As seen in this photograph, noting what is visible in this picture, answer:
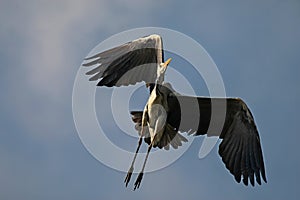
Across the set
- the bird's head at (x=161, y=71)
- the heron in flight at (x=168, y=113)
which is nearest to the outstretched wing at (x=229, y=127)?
the heron in flight at (x=168, y=113)

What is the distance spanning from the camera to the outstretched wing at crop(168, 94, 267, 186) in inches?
550

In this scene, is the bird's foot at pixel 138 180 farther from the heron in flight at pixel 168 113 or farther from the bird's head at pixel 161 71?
the bird's head at pixel 161 71

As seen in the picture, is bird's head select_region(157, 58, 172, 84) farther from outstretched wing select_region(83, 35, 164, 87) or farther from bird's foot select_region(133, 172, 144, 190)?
bird's foot select_region(133, 172, 144, 190)

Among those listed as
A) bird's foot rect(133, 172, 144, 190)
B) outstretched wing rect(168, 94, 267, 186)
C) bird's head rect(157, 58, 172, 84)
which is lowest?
bird's foot rect(133, 172, 144, 190)

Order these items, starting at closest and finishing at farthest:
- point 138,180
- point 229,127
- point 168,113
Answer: point 138,180 → point 168,113 → point 229,127

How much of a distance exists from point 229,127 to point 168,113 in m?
1.91

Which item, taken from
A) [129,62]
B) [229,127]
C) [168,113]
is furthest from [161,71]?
[229,127]

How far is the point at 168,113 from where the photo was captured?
13.6 metres

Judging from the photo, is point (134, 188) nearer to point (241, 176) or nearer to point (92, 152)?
point (92, 152)

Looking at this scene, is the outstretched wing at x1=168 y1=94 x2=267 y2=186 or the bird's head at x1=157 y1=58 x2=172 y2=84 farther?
the outstretched wing at x1=168 y1=94 x2=267 y2=186

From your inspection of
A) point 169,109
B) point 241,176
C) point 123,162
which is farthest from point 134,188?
point 241,176

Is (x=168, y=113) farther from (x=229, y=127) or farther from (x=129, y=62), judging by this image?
(x=229, y=127)

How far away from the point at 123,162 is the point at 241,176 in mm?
3006

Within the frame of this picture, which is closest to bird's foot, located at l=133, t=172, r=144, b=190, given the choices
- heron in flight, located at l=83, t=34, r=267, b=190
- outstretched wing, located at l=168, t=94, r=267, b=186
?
heron in flight, located at l=83, t=34, r=267, b=190
